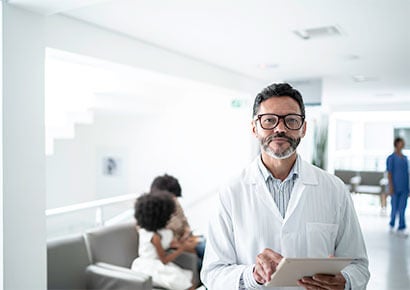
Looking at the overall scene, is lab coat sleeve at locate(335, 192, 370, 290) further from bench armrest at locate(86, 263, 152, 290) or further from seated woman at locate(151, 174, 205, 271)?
seated woman at locate(151, 174, 205, 271)

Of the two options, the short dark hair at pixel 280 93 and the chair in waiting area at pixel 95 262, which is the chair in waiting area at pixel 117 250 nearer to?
the chair in waiting area at pixel 95 262

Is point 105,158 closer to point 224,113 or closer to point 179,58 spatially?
point 224,113

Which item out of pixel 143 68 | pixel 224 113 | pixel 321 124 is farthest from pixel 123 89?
pixel 321 124

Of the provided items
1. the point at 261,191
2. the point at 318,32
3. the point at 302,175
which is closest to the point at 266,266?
the point at 261,191

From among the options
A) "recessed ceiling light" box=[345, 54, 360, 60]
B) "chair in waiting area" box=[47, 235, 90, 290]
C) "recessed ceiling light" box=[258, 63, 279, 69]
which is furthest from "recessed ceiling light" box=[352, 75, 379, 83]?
"chair in waiting area" box=[47, 235, 90, 290]

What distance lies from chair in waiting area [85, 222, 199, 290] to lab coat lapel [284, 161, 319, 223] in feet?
5.90

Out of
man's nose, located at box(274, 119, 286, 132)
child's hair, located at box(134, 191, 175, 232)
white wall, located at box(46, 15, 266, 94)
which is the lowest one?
child's hair, located at box(134, 191, 175, 232)

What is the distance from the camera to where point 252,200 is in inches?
63.5

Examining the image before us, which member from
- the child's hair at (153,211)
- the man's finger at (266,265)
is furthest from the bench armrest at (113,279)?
the man's finger at (266,265)

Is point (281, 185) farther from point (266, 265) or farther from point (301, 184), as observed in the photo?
point (266, 265)

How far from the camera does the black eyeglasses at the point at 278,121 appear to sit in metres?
1.55

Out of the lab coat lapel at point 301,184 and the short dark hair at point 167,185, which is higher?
the lab coat lapel at point 301,184

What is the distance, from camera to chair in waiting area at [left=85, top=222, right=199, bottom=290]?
10.6 ft

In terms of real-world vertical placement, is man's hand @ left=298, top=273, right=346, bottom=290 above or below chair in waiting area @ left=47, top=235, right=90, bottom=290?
above
